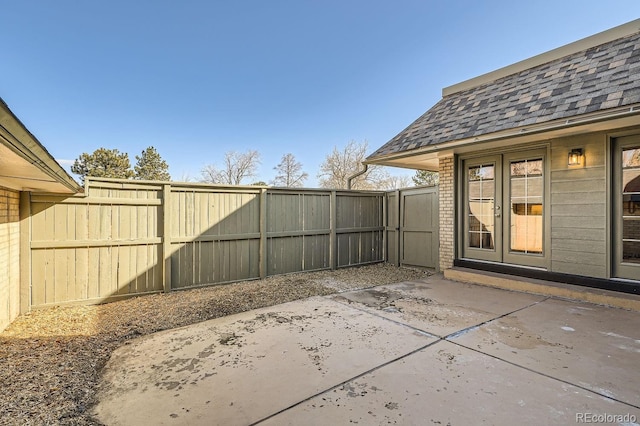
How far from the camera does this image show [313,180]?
2516cm

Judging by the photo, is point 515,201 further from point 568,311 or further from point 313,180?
point 313,180

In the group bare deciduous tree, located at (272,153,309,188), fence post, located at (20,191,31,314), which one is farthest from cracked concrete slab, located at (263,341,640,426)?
bare deciduous tree, located at (272,153,309,188)

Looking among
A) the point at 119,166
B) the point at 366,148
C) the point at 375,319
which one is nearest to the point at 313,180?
the point at 366,148

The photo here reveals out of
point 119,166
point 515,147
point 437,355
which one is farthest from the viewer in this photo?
point 119,166

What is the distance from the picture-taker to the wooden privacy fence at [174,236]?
4.47 m

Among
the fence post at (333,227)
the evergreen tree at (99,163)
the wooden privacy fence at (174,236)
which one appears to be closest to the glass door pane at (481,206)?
the wooden privacy fence at (174,236)

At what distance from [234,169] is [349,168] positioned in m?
9.68

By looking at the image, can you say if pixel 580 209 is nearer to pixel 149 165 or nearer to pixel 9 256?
pixel 9 256

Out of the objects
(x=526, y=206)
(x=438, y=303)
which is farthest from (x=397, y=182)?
(x=438, y=303)

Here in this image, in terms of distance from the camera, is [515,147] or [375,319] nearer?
[375,319]

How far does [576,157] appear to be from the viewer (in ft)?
15.0

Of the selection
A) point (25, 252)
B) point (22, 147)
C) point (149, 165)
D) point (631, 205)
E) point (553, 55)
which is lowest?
point (25, 252)

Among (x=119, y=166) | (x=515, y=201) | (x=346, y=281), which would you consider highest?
(x=119, y=166)

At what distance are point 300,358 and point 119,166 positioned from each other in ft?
78.3
